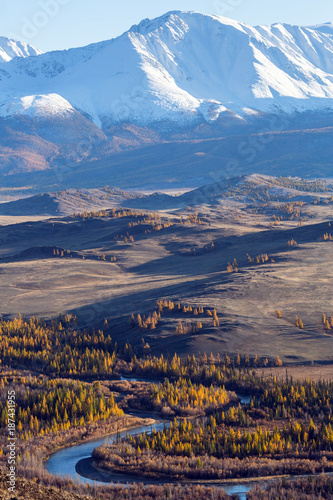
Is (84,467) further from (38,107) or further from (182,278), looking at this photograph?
(38,107)

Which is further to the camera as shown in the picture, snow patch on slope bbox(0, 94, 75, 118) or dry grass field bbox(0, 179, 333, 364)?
snow patch on slope bbox(0, 94, 75, 118)

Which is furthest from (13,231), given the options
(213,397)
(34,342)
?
(213,397)

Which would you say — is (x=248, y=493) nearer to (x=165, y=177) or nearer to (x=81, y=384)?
(x=81, y=384)

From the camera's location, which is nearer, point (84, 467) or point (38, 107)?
point (84, 467)

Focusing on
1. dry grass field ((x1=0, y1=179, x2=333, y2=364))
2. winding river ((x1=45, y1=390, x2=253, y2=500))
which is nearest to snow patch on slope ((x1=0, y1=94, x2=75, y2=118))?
dry grass field ((x1=0, y1=179, x2=333, y2=364))

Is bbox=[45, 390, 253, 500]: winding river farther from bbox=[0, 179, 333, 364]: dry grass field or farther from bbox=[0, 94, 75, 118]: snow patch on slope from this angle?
bbox=[0, 94, 75, 118]: snow patch on slope

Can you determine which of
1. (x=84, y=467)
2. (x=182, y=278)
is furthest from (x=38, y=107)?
(x=84, y=467)

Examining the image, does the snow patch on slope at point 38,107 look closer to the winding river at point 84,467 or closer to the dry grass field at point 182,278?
the dry grass field at point 182,278

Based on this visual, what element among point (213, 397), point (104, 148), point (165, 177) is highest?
point (104, 148)
